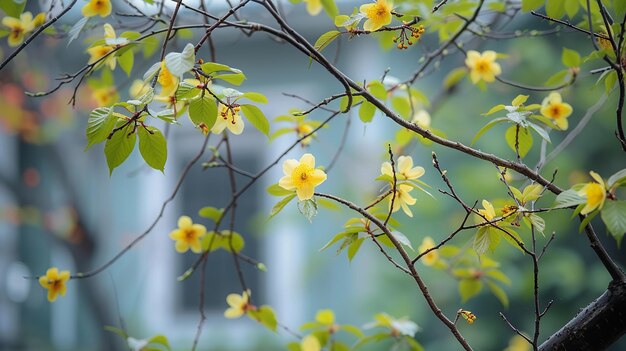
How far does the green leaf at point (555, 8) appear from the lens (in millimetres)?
921

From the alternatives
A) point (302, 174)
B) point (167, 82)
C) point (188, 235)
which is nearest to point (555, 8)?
point (302, 174)

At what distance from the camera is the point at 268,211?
4164mm

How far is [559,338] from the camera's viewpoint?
2.72 feet

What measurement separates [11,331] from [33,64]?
2142 millimetres

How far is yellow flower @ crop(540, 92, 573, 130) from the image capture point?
103 cm

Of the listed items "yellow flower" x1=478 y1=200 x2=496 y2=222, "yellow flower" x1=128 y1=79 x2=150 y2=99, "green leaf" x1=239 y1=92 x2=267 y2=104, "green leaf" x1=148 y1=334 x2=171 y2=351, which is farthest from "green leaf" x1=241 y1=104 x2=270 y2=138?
"green leaf" x1=148 y1=334 x2=171 y2=351

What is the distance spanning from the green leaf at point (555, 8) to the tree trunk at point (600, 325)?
1.23 ft

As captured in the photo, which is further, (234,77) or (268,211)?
(268,211)

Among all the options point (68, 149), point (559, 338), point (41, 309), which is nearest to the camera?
point (559, 338)

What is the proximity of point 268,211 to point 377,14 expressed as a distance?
3392 mm

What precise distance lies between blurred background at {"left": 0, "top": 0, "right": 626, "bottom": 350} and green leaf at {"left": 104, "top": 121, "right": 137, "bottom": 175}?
223 cm

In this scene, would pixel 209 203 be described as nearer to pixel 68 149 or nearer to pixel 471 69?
pixel 68 149

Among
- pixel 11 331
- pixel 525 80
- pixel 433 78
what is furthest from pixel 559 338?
pixel 11 331

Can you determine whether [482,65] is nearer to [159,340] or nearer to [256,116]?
[256,116]
